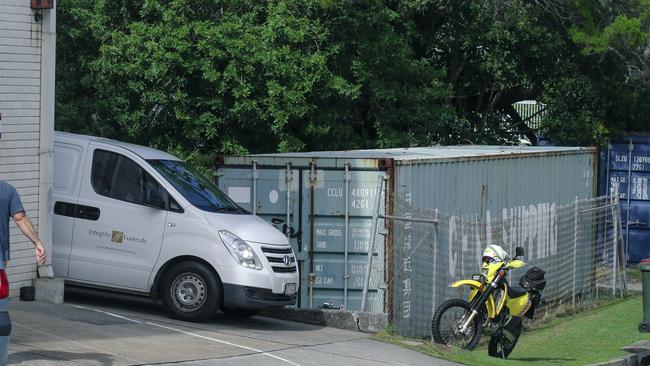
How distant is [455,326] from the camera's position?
45.1ft

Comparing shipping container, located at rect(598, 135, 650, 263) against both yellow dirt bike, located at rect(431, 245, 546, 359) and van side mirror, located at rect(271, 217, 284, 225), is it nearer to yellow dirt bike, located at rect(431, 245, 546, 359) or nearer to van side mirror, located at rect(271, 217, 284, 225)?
yellow dirt bike, located at rect(431, 245, 546, 359)

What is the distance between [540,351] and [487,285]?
1.75 m

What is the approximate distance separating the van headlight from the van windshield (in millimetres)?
561

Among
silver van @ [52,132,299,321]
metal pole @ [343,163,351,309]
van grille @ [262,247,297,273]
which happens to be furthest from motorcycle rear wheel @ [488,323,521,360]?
van grille @ [262,247,297,273]

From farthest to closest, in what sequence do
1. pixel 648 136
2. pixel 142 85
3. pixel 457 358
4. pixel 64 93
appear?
pixel 648 136 → pixel 64 93 → pixel 142 85 → pixel 457 358

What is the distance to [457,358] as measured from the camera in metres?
13.1

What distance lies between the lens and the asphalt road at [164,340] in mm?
10758

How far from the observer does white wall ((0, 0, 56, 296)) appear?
1368 centimetres

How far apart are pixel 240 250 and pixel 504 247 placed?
5.47 meters

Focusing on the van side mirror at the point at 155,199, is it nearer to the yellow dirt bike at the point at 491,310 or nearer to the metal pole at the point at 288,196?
the metal pole at the point at 288,196

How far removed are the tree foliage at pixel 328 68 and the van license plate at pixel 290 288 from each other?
6.00m

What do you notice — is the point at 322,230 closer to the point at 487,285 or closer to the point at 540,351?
the point at 487,285

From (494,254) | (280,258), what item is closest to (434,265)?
(494,254)

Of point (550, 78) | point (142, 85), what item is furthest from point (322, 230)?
point (550, 78)
